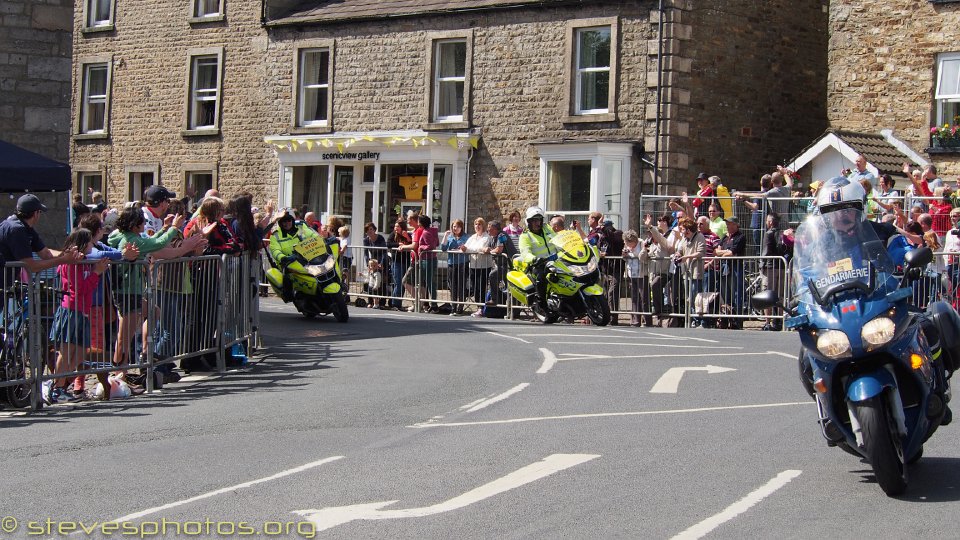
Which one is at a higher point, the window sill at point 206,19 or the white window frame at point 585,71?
the window sill at point 206,19

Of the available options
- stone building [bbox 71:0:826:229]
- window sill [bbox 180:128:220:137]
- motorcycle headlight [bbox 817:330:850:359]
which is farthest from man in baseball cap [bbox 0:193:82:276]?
window sill [bbox 180:128:220:137]

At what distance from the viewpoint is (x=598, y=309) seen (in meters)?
21.6

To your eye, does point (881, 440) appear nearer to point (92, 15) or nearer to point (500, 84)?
point (500, 84)

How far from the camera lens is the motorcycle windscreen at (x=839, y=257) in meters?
8.34

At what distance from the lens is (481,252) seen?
80.6ft

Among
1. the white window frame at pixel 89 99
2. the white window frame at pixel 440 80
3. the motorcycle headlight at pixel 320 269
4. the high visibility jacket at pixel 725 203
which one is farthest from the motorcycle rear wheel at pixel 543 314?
the white window frame at pixel 89 99

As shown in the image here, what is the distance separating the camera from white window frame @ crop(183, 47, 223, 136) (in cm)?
3850

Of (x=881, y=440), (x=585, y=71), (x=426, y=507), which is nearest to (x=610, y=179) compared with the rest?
(x=585, y=71)

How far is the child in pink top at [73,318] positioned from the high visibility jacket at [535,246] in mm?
10348

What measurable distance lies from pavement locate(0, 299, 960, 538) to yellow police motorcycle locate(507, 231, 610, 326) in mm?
6065

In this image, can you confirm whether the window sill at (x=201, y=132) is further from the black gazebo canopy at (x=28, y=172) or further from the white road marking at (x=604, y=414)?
the white road marking at (x=604, y=414)

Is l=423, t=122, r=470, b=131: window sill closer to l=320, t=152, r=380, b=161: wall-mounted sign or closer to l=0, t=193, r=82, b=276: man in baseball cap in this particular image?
l=320, t=152, r=380, b=161: wall-mounted sign

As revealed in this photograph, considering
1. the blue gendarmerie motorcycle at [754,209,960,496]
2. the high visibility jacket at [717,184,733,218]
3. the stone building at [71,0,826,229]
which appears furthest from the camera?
the stone building at [71,0,826,229]

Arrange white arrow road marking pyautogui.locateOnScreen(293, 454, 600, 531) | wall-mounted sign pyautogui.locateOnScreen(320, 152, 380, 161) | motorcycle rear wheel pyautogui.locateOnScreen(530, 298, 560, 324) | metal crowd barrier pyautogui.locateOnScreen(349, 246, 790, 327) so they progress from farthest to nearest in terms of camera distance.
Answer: wall-mounted sign pyautogui.locateOnScreen(320, 152, 380, 161)
motorcycle rear wheel pyautogui.locateOnScreen(530, 298, 560, 324)
metal crowd barrier pyautogui.locateOnScreen(349, 246, 790, 327)
white arrow road marking pyautogui.locateOnScreen(293, 454, 600, 531)
